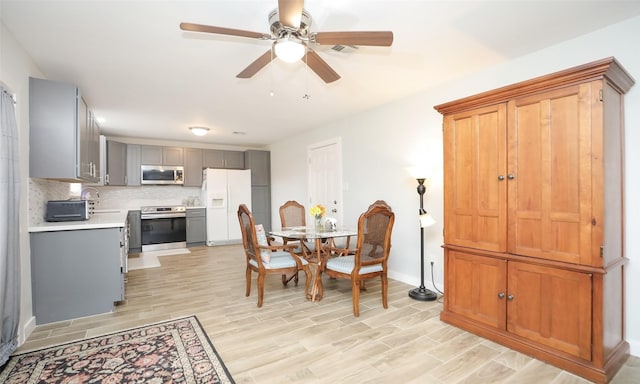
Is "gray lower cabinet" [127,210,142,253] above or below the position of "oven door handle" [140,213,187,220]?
below

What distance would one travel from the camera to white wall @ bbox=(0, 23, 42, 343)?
2.32 m

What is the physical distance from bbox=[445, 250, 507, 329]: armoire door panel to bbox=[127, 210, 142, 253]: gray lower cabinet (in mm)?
5894

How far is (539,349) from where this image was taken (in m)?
2.12

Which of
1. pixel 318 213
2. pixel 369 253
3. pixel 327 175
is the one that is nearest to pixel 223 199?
pixel 327 175

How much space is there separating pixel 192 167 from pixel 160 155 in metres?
0.70

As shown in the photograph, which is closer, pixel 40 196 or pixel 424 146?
pixel 40 196

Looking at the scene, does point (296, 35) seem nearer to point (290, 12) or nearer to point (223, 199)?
point (290, 12)

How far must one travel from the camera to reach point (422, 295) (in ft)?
10.7

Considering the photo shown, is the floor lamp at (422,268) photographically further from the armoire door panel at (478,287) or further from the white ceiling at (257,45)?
the white ceiling at (257,45)

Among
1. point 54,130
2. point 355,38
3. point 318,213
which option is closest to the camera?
point 355,38

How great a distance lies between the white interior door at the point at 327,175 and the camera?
198 inches

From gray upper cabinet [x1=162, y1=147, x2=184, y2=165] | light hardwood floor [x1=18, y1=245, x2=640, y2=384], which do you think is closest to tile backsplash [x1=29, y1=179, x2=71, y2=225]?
light hardwood floor [x1=18, y1=245, x2=640, y2=384]

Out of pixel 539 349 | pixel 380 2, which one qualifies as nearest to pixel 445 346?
pixel 539 349

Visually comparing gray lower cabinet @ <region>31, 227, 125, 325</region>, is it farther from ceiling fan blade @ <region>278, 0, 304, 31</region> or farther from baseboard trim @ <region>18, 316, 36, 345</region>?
ceiling fan blade @ <region>278, 0, 304, 31</region>
